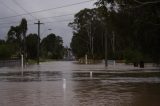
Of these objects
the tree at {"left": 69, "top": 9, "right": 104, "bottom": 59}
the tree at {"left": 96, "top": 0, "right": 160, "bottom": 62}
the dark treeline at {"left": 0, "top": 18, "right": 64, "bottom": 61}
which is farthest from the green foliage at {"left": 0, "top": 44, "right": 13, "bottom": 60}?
the tree at {"left": 96, "top": 0, "right": 160, "bottom": 62}

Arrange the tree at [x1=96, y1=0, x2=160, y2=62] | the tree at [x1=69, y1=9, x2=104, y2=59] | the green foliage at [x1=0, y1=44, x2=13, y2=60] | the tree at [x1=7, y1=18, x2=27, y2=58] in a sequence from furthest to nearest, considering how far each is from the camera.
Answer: the tree at [x1=7, y1=18, x2=27, y2=58], the tree at [x1=69, y1=9, x2=104, y2=59], the green foliage at [x1=0, y1=44, x2=13, y2=60], the tree at [x1=96, y1=0, x2=160, y2=62]

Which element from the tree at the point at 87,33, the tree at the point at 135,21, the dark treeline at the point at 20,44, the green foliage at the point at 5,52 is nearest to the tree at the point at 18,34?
Answer: the dark treeline at the point at 20,44

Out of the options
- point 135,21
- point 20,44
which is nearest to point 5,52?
point 20,44

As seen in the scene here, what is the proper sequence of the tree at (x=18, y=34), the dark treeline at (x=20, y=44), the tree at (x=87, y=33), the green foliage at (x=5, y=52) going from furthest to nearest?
the tree at (x=18, y=34)
the tree at (x=87, y=33)
the dark treeline at (x=20, y=44)
the green foliage at (x=5, y=52)

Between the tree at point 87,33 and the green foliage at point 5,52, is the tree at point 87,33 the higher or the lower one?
the higher one

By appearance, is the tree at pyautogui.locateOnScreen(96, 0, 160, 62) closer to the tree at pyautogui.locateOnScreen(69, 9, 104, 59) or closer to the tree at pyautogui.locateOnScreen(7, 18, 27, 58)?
the tree at pyautogui.locateOnScreen(69, 9, 104, 59)

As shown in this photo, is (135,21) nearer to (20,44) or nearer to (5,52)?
(5,52)

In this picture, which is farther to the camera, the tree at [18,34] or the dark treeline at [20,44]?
the tree at [18,34]

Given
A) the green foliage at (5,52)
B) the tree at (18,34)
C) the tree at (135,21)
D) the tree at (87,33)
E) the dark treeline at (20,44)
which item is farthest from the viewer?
the tree at (18,34)

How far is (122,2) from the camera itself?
23.9 metres

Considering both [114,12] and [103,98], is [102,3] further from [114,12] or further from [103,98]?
[103,98]

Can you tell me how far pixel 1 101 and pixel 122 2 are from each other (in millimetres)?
9099

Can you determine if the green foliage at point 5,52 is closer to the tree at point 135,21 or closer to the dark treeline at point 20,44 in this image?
the dark treeline at point 20,44

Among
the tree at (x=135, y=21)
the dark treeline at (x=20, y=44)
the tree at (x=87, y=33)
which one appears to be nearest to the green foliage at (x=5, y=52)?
the dark treeline at (x=20, y=44)
